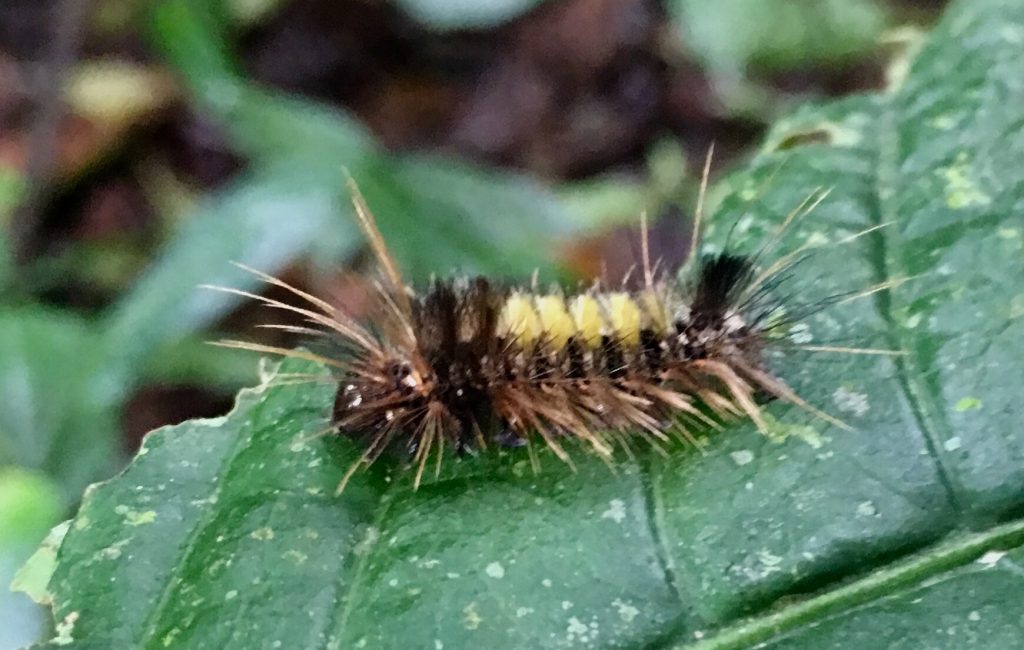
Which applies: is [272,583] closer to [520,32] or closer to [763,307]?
[763,307]

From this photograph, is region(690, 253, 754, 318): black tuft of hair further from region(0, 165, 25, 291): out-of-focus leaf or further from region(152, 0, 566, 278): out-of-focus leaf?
region(0, 165, 25, 291): out-of-focus leaf

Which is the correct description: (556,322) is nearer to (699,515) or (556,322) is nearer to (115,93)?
(699,515)

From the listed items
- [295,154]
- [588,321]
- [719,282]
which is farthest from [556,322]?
[295,154]

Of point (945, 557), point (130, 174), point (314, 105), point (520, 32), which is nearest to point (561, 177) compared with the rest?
point (520, 32)

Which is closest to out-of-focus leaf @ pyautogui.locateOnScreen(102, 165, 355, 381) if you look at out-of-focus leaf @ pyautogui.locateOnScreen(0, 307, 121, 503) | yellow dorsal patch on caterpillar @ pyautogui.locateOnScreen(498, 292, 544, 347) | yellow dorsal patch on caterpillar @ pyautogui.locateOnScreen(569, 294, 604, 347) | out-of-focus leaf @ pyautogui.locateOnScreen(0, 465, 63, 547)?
out-of-focus leaf @ pyautogui.locateOnScreen(0, 307, 121, 503)

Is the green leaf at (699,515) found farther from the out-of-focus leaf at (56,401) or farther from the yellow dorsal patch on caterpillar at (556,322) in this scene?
the out-of-focus leaf at (56,401)

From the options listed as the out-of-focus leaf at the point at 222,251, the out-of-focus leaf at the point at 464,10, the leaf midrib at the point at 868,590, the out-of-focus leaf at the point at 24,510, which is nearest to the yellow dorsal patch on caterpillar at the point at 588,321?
the leaf midrib at the point at 868,590

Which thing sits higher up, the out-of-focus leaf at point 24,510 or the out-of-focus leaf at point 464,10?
the out-of-focus leaf at point 464,10
